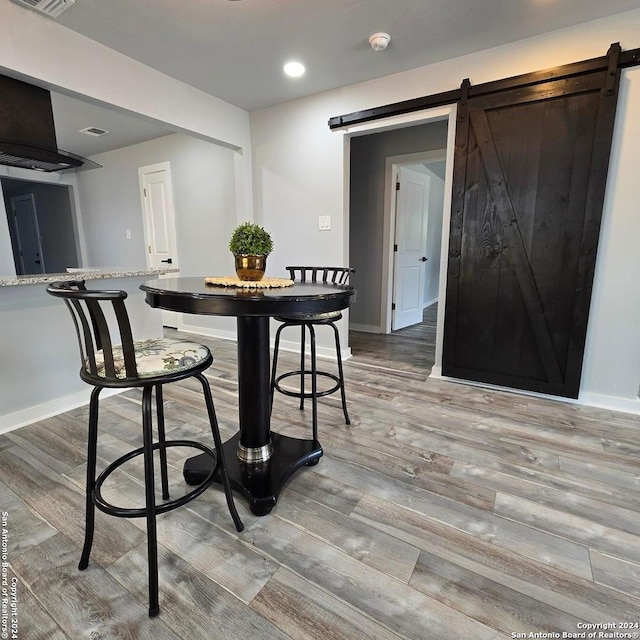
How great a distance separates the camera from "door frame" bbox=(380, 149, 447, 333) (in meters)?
4.02

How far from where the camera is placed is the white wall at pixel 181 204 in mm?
4082

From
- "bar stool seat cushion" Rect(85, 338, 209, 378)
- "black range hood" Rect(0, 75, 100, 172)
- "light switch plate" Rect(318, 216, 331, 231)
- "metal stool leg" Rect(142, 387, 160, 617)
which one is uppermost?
"black range hood" Rect(0, 75, 100, 172)

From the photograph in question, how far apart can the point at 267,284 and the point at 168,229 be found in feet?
12.2


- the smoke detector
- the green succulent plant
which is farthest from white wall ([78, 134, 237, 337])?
the green succulent plant

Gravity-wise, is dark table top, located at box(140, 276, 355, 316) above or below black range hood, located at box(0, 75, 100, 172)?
below

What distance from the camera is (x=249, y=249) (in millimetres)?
1527

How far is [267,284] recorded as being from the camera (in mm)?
1492

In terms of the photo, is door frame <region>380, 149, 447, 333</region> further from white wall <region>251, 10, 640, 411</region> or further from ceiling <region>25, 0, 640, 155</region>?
ceiling <region>25, 0, 640, 155</region>

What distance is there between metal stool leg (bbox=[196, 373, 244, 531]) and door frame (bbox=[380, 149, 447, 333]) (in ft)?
11.3

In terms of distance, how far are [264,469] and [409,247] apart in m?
3.84

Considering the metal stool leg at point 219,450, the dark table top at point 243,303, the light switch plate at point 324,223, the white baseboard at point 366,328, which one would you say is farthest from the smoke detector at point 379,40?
the white baseboard at point 366,328

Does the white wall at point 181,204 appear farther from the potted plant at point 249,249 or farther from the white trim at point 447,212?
the potted plant at point 249,249

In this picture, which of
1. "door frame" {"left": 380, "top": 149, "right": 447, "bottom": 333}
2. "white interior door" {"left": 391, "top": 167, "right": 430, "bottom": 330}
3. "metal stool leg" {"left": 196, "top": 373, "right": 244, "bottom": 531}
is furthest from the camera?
"white interior door" {"left": 391, "top": 167, "right": 430, "bottom": 330}

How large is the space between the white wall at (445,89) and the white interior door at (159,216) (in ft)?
5.03
